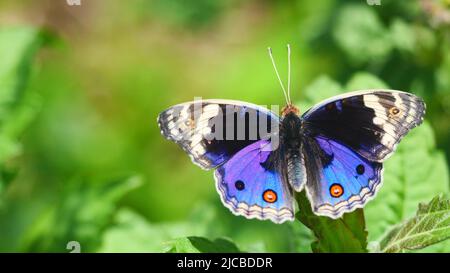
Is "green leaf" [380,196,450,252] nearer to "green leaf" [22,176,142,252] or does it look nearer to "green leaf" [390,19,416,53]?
"green leaf" [22,176,142,252]

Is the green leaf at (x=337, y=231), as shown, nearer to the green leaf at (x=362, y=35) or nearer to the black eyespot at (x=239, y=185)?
the black eyespot at (x=239, y=185)

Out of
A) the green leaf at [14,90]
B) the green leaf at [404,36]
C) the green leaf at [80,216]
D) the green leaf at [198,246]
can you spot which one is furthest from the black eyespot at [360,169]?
the green leaf at [404,36]

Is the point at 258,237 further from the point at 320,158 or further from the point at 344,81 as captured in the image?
the point at 320,158

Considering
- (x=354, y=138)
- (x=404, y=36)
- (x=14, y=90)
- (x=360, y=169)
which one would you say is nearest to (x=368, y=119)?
(x=354, y=138)

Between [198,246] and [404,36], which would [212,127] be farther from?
[404,36]

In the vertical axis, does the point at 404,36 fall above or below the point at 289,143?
above

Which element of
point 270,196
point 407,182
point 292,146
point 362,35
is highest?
point 362,35
